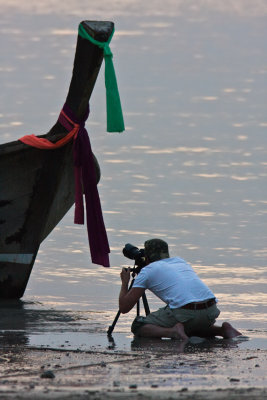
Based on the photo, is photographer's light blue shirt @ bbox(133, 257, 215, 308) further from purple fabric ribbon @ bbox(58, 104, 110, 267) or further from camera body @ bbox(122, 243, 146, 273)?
purple fabric ribbon @ bbox(58, 104, 110, 267)

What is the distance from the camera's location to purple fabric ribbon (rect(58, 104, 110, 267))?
12398 millimetres

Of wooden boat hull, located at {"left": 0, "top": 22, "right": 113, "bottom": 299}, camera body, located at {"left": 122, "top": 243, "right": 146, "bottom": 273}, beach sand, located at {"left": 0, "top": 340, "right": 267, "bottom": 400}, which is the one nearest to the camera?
beach sand, located at {"left": 0, "top": 340, "right": 267, "bottom": 400}

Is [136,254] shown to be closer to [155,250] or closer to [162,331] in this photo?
[155,250]

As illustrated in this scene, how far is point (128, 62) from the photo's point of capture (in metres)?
30.7

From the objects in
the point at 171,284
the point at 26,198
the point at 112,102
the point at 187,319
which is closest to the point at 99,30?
the point at 112,102

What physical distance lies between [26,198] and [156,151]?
892cm

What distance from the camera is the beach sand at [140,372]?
7648mm

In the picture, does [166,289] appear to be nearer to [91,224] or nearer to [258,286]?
[91,224]

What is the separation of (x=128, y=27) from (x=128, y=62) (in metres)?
4.88

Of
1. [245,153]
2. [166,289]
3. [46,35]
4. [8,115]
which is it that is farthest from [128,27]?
[166,289]

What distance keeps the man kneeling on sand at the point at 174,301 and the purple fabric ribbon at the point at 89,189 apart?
1.98m

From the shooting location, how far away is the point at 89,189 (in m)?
12.5

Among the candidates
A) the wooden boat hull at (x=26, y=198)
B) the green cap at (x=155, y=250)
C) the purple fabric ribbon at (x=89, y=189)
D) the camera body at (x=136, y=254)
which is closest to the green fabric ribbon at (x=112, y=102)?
the purple fabric ribbon at (x=89, y=189)

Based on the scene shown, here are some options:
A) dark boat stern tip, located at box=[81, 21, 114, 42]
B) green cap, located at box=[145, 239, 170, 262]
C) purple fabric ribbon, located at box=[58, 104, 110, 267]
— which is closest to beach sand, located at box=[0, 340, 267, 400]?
green cap, located at box=[145, 239, 170, 262]
